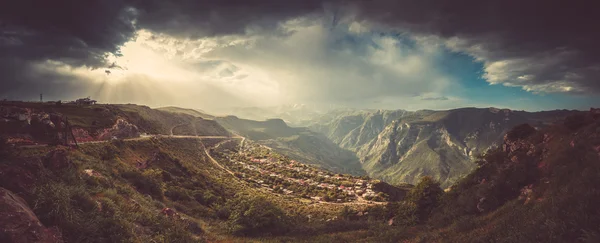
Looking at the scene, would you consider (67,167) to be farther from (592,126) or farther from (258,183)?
(258,183)

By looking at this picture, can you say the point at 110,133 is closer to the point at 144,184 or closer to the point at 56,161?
the point at 144,184

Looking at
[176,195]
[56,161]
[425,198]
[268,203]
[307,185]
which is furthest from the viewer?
[307,185]

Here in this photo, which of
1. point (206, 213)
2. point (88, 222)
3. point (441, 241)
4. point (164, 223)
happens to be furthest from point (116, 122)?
point (441, 241)

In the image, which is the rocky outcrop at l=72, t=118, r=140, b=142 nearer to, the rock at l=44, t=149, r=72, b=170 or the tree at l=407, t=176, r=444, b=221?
the rock at l=44, t=149, r=72, b=170

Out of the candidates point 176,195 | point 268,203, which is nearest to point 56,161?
point 268,203

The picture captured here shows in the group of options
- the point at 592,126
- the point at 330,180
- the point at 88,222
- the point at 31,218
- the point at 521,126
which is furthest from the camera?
the point at 330,180

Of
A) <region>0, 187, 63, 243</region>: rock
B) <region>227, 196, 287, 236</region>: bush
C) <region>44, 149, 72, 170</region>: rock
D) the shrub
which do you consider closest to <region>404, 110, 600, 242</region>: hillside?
the shrub
